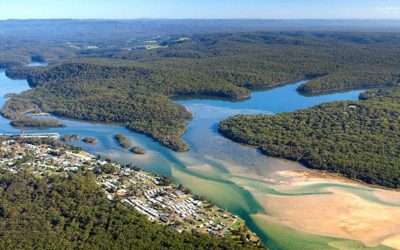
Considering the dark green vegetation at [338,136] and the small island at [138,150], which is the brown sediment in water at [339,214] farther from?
the small island at [138,150]

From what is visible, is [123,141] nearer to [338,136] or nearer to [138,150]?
[138,150]

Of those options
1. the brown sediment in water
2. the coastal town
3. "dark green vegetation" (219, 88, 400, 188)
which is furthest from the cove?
the coastal town

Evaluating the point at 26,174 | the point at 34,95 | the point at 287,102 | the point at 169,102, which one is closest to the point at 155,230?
the point at 26,174

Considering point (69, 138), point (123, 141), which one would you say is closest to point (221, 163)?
point (123, 141)

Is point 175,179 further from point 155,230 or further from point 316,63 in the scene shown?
point 316,63

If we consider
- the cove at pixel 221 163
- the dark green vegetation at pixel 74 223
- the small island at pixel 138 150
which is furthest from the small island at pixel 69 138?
the dark green vegetation at pixel 74 223

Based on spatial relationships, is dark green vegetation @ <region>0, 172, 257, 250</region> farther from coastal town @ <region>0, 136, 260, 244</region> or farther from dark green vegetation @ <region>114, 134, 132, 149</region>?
dark green vegetation @ <region>114, 134, 132, 149</region>
